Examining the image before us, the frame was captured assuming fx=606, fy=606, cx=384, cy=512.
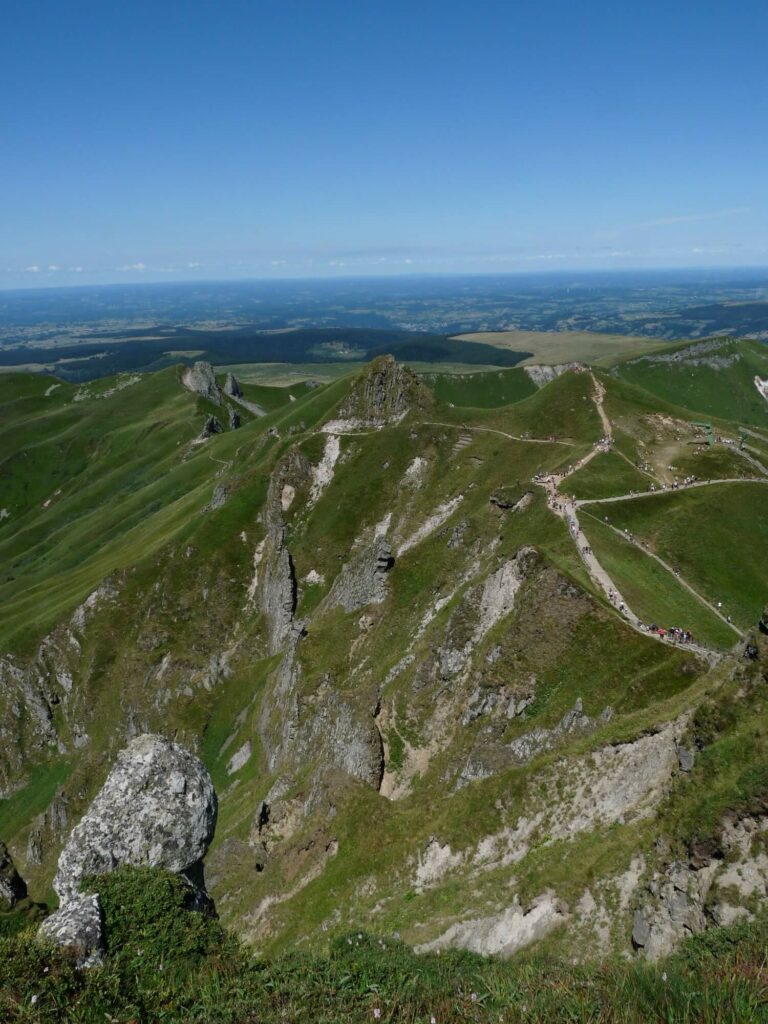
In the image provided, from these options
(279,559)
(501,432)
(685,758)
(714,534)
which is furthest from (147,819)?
(501,432)

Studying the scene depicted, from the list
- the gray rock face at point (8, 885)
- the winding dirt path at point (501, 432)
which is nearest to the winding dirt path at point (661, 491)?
the winding dirt path at point (501, 432)

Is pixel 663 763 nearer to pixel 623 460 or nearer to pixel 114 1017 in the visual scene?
pixel 114 1017

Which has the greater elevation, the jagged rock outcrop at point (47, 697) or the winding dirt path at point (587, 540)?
the winding dirt path at point (587, 540)

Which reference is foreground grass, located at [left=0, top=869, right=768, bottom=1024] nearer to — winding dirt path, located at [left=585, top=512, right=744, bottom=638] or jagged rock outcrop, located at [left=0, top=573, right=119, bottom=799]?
winding dirt path, located at [left=585, top=512, right=744, bottom=638]

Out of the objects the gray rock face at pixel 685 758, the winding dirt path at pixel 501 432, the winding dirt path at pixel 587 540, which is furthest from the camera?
the winding dirt path at pixel 501 432

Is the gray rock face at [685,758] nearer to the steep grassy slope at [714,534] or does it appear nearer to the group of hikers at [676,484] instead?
the steep grassy slope at [714,534]

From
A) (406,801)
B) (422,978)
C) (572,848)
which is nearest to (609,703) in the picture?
(572,848)
